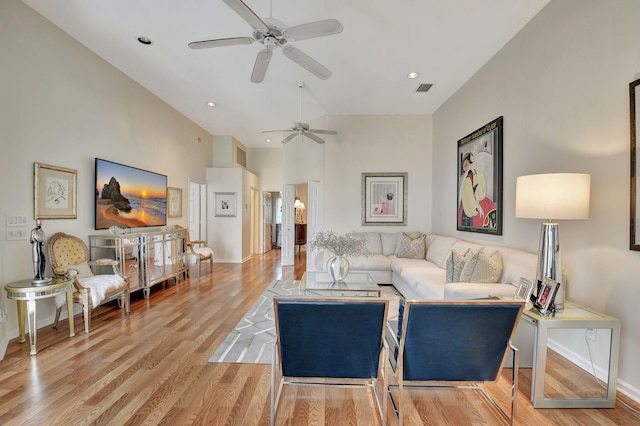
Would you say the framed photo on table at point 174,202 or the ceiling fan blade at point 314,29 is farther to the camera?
the framed photo on table at point 174,202

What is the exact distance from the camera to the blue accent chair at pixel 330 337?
1.58 metres

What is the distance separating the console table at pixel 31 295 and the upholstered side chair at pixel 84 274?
7.9 inches

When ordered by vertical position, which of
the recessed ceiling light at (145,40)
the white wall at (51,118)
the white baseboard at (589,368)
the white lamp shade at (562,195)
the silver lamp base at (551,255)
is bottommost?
the white baseboard at (589,368)

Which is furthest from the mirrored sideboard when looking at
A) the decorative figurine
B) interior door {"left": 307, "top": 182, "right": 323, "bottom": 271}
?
interior door {"left": 307, "top": 182, "right": 323, "bottom": 271}

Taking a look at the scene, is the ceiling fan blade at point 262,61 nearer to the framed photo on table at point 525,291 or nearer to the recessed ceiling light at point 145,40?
the recessed ceiling light at point 145,40

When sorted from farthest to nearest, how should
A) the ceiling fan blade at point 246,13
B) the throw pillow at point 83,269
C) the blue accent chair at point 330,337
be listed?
1. the throw pillow at point 83,269
2. the ceiling fan blade at point 246,13
3. the blue accent chair at point 330,337

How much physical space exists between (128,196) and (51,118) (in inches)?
58.4

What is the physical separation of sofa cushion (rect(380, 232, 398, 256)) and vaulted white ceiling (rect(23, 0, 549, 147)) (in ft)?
7.92

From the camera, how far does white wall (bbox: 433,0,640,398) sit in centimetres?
205

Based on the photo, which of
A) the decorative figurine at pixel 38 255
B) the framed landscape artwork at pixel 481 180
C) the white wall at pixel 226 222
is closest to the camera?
the decorative figurine at pixel 38 255

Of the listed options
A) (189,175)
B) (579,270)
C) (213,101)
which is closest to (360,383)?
(579,270)

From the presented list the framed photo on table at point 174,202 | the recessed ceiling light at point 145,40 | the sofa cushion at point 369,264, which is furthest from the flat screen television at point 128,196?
the sofa cushion at point 369,264

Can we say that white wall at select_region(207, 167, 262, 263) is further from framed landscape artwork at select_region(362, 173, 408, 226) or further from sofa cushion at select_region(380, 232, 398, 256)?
sofa cushion at select_region(380, 232, 398, 256)

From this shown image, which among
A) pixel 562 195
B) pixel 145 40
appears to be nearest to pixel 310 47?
pixel 145 40
